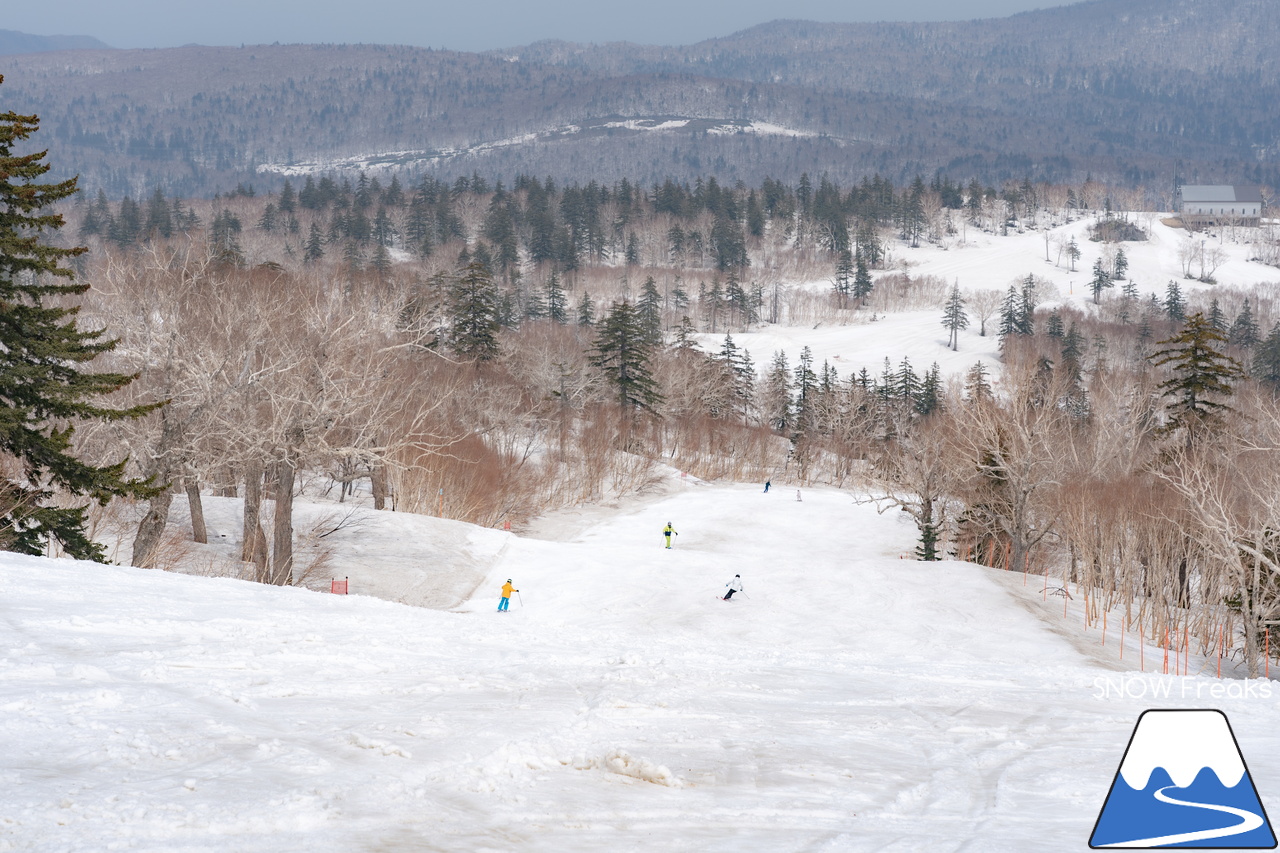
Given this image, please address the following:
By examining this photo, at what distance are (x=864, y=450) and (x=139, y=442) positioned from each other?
64265 millimetres

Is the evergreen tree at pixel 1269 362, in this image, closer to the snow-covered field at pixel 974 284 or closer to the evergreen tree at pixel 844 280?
the snow-covered field at pixel 974 284

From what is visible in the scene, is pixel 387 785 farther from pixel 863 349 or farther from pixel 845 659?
pixel 863 349

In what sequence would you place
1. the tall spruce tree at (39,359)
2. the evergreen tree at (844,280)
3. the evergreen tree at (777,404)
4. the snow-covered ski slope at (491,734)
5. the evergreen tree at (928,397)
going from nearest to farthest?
1. the snow-covered ski slope at (491,734)
2. the tall spruce tree at (39,359)
3. the evergreen tree at (928,397)
4. the evergreen tree at (777,404)
5. the evergreen tree at (844,280)

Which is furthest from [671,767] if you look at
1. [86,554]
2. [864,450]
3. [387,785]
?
[864,450]

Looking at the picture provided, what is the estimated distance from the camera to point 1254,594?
21.9 meters

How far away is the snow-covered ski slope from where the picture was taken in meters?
5.49

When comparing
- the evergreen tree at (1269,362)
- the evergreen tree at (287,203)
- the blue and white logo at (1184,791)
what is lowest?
the evergreen tree at (1269,362)

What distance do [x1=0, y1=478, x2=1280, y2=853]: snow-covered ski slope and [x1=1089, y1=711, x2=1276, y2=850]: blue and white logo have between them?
2.42 feet

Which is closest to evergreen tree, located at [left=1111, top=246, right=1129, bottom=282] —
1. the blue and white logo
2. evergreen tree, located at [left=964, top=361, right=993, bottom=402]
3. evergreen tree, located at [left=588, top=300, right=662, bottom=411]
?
evergreen tree, located at [left=964, top=361, right=993, bottom=402]

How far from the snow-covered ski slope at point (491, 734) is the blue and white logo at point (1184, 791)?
739mm

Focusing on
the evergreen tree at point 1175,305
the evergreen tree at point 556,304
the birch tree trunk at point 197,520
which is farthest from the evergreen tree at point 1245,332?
the birch tree trunk at point 197,520

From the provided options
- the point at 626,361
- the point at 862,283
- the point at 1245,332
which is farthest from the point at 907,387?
the point at 862,283

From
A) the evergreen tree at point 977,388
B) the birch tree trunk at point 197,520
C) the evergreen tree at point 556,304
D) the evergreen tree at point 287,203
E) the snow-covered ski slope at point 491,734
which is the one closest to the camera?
the snow-covered ski slope at point 491,734

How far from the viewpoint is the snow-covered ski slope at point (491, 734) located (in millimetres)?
5492
